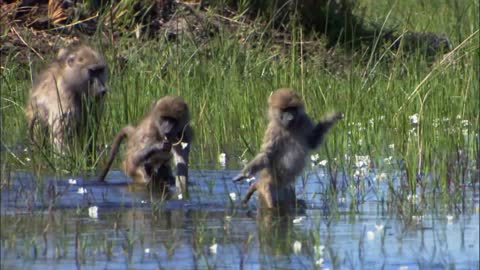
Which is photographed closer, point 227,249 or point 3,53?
point 227,249

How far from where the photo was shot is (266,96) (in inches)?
484

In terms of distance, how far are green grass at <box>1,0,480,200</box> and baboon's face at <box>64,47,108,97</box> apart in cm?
28

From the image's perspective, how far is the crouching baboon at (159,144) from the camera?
9.44 metres

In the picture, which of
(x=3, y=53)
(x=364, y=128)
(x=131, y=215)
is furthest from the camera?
(x=3, y=53)

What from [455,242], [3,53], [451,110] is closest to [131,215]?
[455,242]

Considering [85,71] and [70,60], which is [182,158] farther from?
[70,60]

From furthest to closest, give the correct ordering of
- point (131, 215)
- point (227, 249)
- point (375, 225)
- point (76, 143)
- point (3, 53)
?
point (3, 53), point (76, 143), point (131, 215), point (375, 225), point (227, 249)

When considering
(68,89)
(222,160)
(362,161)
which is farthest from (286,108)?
(68,89)

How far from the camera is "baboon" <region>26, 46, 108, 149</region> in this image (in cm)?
1102

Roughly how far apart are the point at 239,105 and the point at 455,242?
17.5ft

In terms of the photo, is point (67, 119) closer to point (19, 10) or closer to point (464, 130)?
point (464, 130)

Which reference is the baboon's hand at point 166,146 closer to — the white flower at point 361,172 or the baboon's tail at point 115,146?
the baboon's tail at point 115,146

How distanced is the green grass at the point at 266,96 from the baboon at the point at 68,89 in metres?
0.23

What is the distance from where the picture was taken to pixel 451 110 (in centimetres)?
1109
